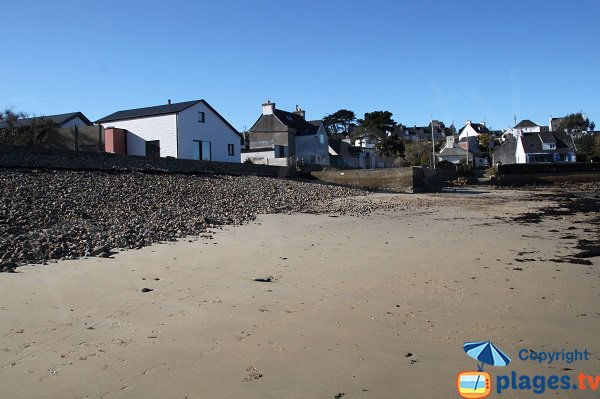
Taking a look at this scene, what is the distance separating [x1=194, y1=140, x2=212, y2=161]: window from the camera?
116ft

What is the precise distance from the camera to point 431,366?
341cm

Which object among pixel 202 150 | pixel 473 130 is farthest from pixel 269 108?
pixel 473 130

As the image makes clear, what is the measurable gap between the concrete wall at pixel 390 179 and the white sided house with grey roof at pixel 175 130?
9.01 metres

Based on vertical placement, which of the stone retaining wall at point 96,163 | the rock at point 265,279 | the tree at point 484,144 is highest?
the tree at point 484,144

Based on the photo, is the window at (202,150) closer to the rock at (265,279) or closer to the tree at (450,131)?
the rock at (265,279)

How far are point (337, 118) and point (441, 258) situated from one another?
86.7 meters

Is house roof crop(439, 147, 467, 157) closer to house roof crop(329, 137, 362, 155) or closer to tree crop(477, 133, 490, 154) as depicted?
tree crop(477, 133, 490, 154)

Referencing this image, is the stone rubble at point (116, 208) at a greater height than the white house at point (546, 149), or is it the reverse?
the white house at point (546, 149)

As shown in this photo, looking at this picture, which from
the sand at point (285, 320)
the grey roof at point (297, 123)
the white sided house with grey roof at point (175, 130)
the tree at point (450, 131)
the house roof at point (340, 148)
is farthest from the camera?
the tree at point (450, 131)

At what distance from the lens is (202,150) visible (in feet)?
118

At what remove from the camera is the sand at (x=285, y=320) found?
10.7 feet

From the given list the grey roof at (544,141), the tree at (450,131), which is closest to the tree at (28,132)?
the grey roof at (544,141)

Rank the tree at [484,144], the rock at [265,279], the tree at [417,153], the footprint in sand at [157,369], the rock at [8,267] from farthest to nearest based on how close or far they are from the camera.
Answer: the tree at [484,144] < the tree at [417,153] < the rock at [8,267] < the rock at [265,279] < the footprint in sand at [157,369]

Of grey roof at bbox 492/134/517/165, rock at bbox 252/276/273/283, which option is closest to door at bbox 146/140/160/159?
rock at bbox 252/276/273/283
